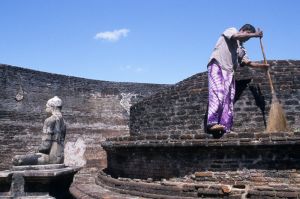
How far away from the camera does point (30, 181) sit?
4.66 metres

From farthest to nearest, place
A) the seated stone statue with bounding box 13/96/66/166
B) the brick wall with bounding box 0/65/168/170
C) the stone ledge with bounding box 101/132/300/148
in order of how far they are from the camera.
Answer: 1. the brick wall with bounding box 0/65/168/170
2. the stone ledge with bounding box 101/132/300/148
3. the seated stone statue with bounding box 13/96/66/166

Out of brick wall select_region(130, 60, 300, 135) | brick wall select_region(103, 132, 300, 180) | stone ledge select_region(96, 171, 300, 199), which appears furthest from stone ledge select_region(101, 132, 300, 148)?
brick wall select_region(130, 60, 300, 135)

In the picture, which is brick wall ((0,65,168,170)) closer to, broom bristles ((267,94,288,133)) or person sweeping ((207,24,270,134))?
person sweeping ((207,24,270,134))

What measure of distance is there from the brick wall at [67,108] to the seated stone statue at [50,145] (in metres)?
7.12

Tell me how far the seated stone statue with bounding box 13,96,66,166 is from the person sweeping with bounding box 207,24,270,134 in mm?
2616

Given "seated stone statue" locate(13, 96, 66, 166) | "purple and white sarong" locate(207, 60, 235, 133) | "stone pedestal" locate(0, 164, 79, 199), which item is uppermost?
"purple and white sarong" locate(207, 60, 235, 133)

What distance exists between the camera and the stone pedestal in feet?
15.1

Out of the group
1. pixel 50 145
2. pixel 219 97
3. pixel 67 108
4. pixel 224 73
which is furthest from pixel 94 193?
pixel 67 108

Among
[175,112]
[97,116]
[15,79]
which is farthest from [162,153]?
[97,116]

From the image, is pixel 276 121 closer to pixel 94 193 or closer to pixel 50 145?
pixel 94 193

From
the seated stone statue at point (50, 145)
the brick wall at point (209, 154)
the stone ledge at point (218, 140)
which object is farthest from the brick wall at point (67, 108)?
the seated stone statue at point (50, 145)

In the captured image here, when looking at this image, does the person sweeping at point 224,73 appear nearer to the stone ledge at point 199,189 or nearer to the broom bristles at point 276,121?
the broom bristles at point 276,121

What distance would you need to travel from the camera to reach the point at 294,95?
740 centimetres

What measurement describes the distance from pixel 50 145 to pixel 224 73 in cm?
331
